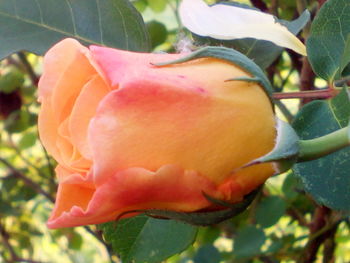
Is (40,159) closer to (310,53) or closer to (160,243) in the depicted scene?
(160,243)

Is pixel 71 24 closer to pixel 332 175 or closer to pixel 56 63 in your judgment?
pixel 56 63

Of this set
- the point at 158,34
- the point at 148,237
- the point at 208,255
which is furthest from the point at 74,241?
the point at 148,237

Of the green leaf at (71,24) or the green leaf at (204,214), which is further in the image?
the green leaf at (71,24)

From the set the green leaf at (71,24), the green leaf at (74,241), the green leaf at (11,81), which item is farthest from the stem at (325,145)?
the green leaf at (74,241)

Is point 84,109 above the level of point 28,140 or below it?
above

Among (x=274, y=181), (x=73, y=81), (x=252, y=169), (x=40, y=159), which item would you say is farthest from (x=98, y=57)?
(x=40, y=159)

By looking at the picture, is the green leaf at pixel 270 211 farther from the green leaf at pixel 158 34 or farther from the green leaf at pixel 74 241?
the green leaf at pixel 74 241
